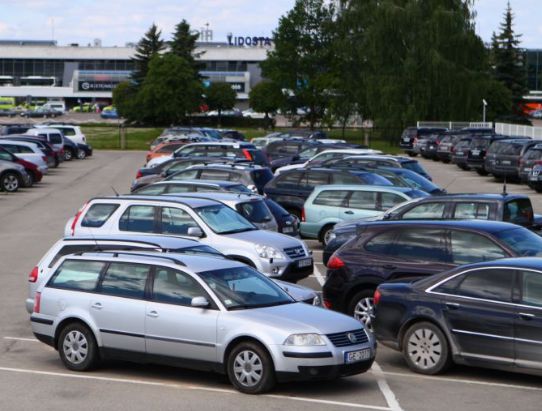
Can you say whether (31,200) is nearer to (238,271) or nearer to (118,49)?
(238,271)

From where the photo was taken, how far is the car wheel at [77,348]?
12344mm

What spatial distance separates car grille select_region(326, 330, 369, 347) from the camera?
36.7 feet

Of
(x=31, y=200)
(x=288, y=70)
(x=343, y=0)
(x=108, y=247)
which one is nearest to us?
(x=108, y=247)

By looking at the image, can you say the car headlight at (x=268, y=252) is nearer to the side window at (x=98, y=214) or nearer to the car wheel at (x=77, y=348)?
the side window at (x=98, y=214)

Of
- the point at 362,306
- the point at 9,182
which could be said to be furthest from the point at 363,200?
the point at 9,182

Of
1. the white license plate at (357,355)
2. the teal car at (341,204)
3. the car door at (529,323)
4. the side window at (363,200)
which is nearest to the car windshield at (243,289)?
the white license plate at (357,355)

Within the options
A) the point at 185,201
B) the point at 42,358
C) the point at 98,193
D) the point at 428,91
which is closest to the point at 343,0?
the point at 428,91

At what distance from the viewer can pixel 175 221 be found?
58.0ft

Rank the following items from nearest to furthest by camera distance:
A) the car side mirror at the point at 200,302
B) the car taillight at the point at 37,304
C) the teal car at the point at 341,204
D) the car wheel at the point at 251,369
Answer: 1. the car wheel at the point at 251,369
2. the car side mirror at the point at 200,302
3. the car taillight at the point at 37,304
4. the teal car at the point at 341,204

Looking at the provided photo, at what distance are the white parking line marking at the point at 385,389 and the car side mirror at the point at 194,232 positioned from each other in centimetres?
500

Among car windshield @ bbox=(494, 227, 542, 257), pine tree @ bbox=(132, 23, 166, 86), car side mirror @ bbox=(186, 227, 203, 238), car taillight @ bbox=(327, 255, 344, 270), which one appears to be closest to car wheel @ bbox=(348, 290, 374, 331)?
car taillight @ bbox=(327, 255, 344, 270)

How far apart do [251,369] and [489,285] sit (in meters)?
2.85

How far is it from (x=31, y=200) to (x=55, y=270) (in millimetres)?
24316

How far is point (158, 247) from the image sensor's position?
1413cm
